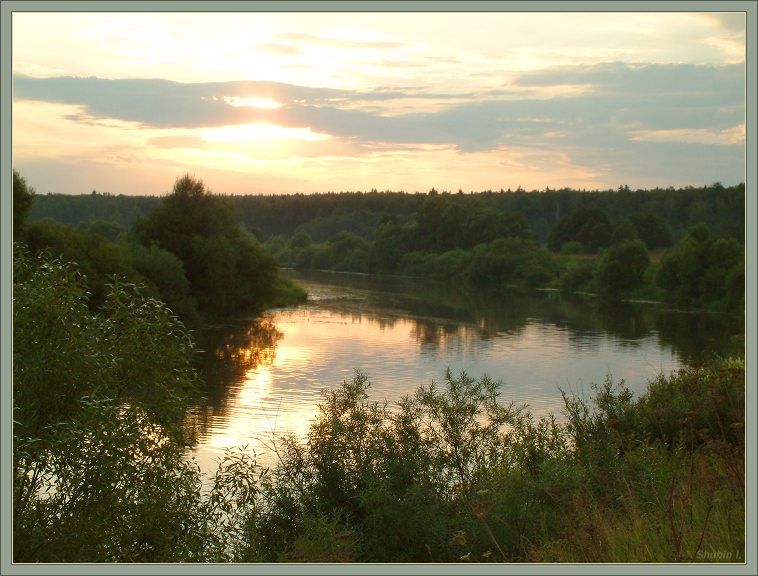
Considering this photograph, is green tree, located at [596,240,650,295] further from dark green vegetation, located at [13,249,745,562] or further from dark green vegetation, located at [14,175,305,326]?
dark green vegetation, located at [13,249,745,562]

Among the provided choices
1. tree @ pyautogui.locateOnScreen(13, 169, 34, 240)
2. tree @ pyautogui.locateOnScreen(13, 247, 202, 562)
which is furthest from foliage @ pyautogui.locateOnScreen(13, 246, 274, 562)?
tree @ pyautogui.locateOnScreen(13, 169, 34, 240)

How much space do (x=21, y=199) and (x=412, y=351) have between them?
11330 mm

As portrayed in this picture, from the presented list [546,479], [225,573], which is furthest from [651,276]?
[225,573]

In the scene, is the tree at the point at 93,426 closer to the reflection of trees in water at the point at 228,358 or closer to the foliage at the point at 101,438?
the foliage at the point at 101,438

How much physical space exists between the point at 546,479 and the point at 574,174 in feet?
19.7

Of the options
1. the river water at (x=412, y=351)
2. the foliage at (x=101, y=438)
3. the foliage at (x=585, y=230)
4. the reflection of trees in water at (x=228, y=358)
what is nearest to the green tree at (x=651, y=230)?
the foliage at (x=585, y=230)

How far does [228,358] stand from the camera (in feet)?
75.6

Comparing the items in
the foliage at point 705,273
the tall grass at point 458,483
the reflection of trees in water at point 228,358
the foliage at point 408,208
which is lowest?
the reflection of trees in water at point 228,358

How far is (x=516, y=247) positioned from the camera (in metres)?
60.4

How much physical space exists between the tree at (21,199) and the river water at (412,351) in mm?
6127

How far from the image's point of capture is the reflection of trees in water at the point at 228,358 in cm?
1623

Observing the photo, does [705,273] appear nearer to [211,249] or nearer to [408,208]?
[211,249]

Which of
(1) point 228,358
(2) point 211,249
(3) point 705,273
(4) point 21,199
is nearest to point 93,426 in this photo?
(1) point 228,358

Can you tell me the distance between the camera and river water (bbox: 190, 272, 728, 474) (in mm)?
16078
